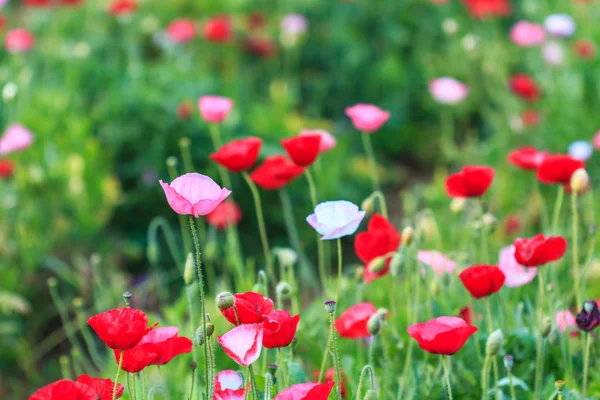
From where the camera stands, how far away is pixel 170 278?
3.13m

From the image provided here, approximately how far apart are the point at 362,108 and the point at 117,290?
1116mm

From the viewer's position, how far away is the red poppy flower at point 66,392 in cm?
107

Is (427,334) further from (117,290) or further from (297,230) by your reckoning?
(297,230)

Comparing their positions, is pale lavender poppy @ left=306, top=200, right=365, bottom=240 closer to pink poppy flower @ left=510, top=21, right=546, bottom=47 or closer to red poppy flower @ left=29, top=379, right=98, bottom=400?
red poppy flower @ left=29, top=379, right=98, bottom=400

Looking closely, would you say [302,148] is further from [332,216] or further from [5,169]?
[5,169]

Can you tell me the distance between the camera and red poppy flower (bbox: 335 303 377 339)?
1429mm

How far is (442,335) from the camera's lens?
1.15m

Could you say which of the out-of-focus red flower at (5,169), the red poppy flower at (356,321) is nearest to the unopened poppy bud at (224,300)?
the red poppy flower at (356,321)

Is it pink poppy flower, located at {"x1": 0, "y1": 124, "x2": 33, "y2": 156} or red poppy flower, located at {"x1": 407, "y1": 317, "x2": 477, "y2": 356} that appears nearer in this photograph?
red poppy flower, located at {"x1": 407, "y1": 317, "x2": 477, "y2": 356}

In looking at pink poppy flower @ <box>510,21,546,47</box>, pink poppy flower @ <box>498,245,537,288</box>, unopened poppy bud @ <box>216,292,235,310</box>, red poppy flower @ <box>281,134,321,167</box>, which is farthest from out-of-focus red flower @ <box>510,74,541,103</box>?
unopened poppy bud @ <box>216,292,235,310</box>

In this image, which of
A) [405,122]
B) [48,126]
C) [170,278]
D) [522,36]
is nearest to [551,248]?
[170,278]

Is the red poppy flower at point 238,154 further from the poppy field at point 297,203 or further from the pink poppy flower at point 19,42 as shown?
the pink poppy flower at point 19,42

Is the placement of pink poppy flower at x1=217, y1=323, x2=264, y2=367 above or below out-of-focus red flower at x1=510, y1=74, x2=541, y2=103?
above

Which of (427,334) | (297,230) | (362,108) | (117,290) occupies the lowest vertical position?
(297,230)
